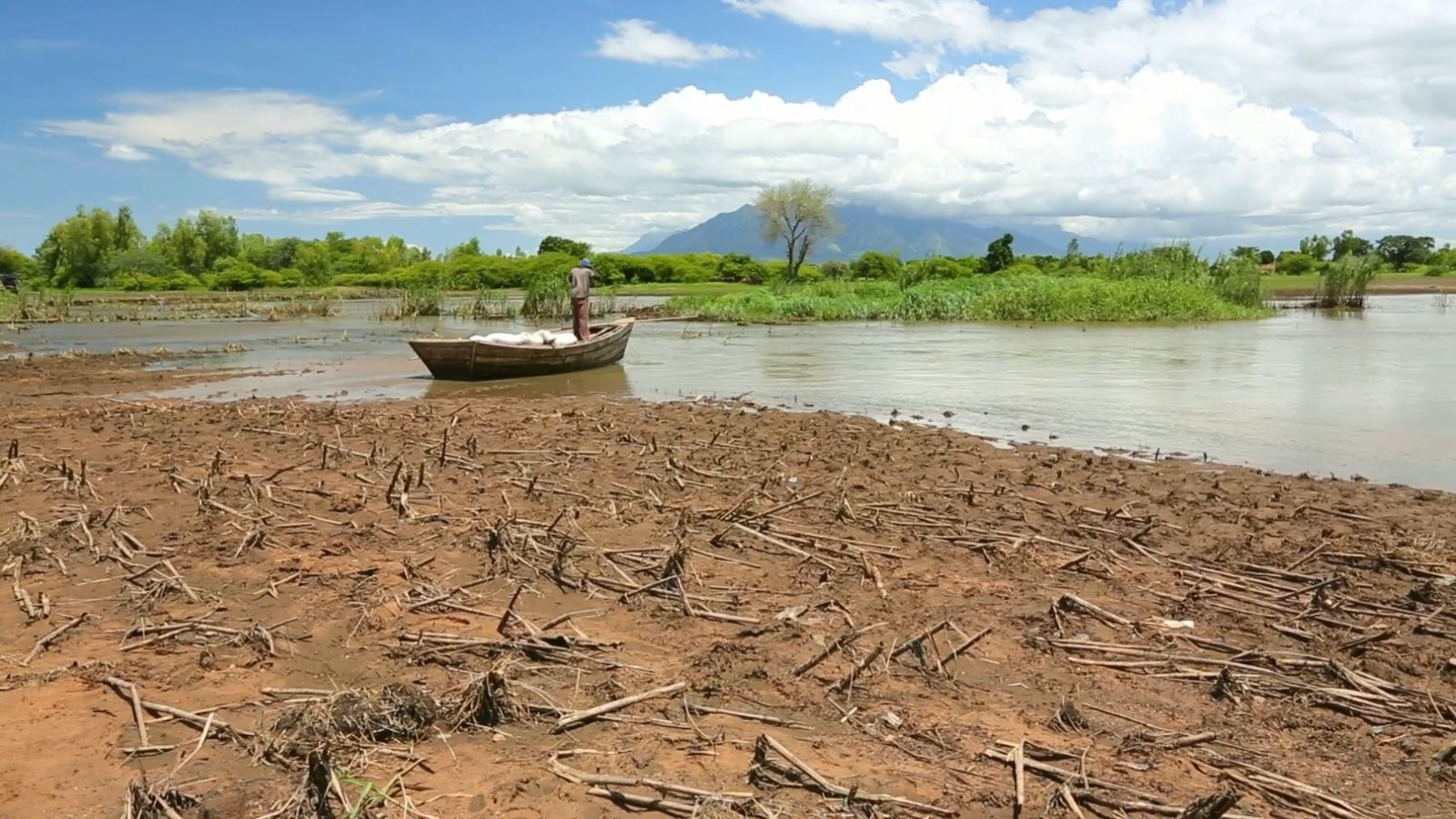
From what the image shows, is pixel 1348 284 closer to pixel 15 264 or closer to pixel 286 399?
pixel 286 399

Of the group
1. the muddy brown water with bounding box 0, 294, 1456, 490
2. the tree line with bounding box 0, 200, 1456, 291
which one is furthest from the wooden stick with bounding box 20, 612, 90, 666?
the tree line with bounding box 0, 200, 1456, 291

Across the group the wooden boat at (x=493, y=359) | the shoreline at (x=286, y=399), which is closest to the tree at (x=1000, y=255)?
the shoreline at (x=286, y=399)

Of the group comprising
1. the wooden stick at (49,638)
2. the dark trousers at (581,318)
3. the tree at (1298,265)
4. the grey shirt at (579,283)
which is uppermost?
the tree at (1298,265)

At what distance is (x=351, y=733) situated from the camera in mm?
3871

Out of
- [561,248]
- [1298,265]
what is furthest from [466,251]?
[1298,265]

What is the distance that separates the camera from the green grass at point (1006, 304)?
37000mm

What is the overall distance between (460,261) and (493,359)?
79.9 metres

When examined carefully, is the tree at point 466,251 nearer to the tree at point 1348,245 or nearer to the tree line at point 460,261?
the tree line at point 460,261

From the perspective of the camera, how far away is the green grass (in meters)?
37.0

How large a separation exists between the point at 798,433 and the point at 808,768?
728 cm

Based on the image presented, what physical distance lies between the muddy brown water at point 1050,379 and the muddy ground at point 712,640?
9.67 feet

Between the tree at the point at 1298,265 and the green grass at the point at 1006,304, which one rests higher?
the tree at the point at 1298,265

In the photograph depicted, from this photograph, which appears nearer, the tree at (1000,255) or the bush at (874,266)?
the tree at (1000,255)

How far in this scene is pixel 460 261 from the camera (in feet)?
308
